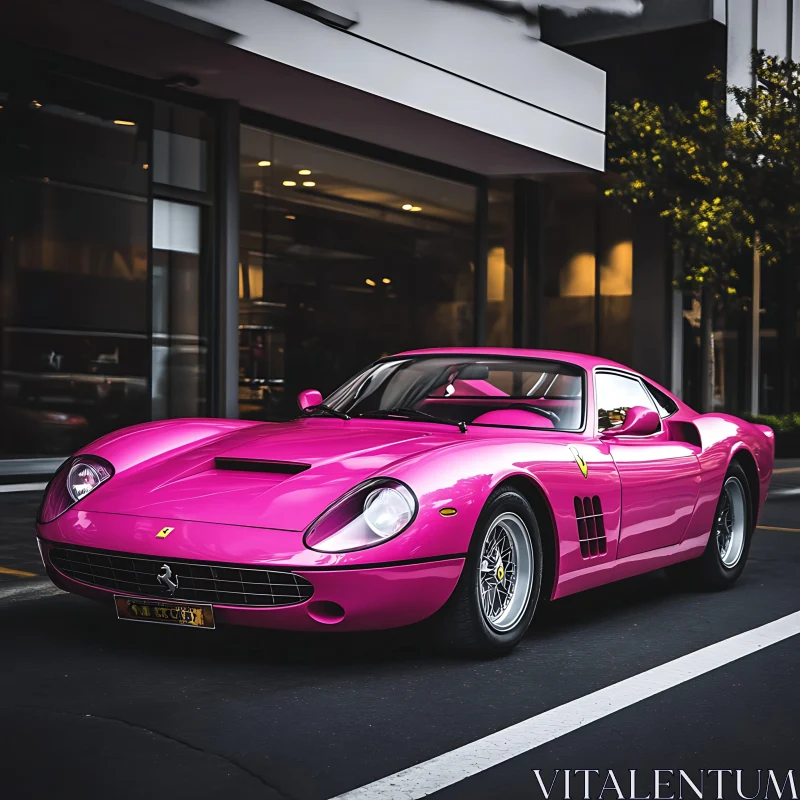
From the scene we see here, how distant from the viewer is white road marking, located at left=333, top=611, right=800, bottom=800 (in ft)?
11.2

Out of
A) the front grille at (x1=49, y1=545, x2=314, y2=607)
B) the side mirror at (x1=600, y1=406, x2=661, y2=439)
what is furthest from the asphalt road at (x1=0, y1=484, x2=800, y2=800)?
the side mirror at (x1=600, y1=406, x2=661, y2=439)

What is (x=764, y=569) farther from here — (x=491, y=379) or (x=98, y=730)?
(x=98, y=730)

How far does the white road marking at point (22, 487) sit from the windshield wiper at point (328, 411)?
638 cm

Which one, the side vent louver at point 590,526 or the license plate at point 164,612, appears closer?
the license plate at point 164,612

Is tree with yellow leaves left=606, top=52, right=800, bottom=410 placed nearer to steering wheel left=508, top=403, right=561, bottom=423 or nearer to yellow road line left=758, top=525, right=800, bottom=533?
yellow road line left=758, top=525, right=800, bottom=533

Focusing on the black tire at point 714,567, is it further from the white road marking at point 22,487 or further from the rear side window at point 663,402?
the white road marking at point 22,487

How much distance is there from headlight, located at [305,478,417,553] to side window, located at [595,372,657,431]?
5.58 feet

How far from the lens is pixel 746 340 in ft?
85.0

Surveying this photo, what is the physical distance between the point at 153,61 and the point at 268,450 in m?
8.77

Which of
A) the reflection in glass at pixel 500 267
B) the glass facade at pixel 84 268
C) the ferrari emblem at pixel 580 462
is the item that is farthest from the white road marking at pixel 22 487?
the reflection in glass at pixel 500 267

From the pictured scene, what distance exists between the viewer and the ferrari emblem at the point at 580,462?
5555 mm

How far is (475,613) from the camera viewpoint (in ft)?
15.9

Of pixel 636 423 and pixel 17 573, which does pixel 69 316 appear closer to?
pixel 17 573

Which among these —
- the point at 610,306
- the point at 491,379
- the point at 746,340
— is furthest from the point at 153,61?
the point at 746,340
